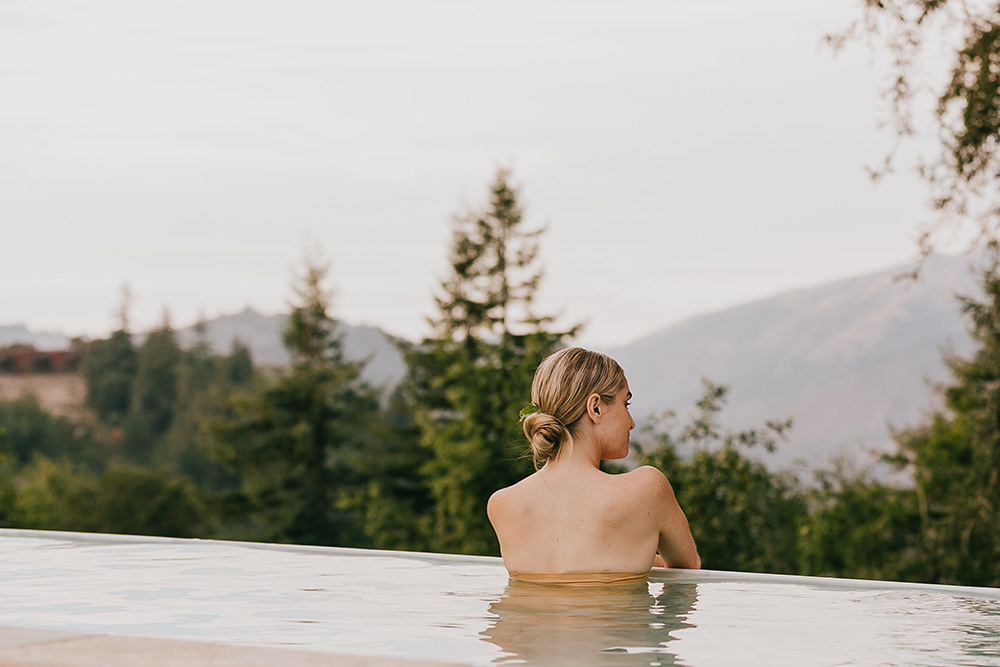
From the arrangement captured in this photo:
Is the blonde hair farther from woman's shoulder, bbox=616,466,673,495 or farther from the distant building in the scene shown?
the distant building

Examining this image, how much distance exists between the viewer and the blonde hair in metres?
4.33

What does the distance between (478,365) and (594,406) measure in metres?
29.0

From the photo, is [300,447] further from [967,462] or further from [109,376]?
[109,376]

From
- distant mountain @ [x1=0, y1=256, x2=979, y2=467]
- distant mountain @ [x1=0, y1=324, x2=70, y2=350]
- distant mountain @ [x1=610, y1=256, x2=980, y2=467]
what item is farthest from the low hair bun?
distant mountain @ [x1=0, y1=324, x2=70, y2=350]

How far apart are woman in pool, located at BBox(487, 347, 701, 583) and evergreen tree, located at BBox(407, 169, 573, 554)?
2270 centimetres

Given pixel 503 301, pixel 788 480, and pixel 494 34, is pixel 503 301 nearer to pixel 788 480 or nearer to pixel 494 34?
pixel 494 34

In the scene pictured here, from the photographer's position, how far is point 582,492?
172 inches

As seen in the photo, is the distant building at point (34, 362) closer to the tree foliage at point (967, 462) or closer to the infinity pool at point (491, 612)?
the tree foliage at point (967, 462)

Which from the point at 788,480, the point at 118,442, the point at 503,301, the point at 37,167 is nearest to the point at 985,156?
the point at 788,480

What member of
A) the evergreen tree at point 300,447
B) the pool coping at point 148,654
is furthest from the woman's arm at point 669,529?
the evergreen tree at point 300,447

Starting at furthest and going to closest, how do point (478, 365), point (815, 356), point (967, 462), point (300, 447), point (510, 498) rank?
point (815, 356) → point (300, 447) → point (967, 462) → point (478, 365) → point (510, 498)

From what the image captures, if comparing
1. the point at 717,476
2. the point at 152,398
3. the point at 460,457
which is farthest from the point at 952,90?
the point at 152,398

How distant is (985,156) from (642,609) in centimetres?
812

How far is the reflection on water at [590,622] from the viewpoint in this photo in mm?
3156
